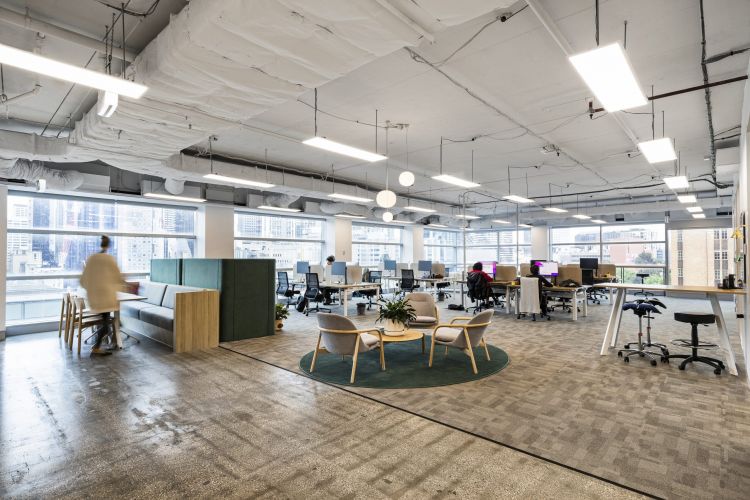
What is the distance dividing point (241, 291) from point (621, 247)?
45.8 ft

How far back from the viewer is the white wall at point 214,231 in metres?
9.30

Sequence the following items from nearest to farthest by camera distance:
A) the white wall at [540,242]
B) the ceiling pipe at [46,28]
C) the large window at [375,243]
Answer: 1. the ceiling pipe at [46,28]
2. the large window at [375,243]
3. the white wall at [540,242]

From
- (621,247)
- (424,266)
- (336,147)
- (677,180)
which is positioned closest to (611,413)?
(336,147)

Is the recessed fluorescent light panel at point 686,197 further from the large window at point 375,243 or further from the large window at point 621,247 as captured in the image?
the large window at point 375,243

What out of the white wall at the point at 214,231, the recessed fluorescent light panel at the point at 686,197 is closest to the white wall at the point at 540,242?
the recessed fluorescent light panel at the point at 686,197

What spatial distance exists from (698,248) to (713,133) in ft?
30.0

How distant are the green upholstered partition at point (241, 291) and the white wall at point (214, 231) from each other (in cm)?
282

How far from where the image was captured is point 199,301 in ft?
18.3

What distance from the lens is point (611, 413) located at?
3.20 metres

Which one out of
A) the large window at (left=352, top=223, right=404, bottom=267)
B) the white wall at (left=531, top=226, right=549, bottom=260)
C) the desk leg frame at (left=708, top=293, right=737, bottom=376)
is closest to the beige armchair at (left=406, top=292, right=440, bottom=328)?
the desk leg frame at (left=708, top=293, right=737, bottom=376)

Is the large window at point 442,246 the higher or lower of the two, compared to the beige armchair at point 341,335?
higher

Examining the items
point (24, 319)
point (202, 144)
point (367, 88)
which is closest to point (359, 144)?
point (367, 88)

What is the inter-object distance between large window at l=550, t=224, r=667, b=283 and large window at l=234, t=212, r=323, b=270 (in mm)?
9969

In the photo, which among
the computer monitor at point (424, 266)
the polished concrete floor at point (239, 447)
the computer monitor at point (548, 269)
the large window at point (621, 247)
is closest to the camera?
the polished concrete floor at point (239, 447)
